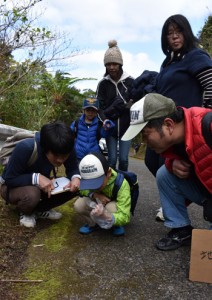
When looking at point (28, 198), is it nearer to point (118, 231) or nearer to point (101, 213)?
point (101, 213)

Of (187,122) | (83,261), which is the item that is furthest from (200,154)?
(83,261)

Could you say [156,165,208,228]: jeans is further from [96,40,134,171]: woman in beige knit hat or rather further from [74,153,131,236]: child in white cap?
[96,40,134,171]: woman in beige knit hat

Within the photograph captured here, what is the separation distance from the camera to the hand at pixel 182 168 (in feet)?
6.91

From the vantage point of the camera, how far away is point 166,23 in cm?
261

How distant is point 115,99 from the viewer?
12.0 feet

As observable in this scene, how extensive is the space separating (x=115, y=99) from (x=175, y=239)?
1.81 meters

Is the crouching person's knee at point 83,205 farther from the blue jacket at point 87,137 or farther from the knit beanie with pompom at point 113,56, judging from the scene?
the knit beanie with pompom at point 113,56

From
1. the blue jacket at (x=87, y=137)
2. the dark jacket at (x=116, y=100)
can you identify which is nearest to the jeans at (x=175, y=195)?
the dark jacket at (x=116, y=100)

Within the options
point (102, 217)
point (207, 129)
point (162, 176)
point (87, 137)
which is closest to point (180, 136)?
point (207, 129)

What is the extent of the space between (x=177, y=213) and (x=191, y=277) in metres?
0.56

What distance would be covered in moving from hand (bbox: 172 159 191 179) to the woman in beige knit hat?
141cm

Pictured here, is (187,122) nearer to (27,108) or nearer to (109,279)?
(109,279)

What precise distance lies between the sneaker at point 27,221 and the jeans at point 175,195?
1.02 meters

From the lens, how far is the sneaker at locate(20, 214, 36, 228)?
260cm
